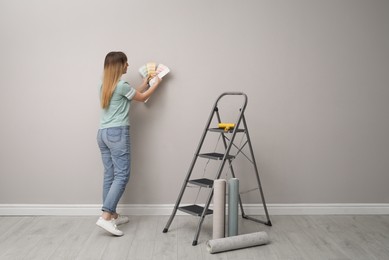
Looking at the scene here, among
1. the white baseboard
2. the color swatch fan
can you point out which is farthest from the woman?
the white baseboard

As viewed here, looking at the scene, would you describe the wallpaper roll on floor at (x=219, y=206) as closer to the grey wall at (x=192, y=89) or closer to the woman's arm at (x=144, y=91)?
the grey wall at (x=192, y=89)

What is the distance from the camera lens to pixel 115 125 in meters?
3.70

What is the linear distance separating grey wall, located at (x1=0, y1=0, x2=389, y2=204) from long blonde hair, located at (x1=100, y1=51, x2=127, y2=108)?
43 centimetres

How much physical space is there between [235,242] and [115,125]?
1.31 m

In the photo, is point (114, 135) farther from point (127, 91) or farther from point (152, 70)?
point (152, 70)

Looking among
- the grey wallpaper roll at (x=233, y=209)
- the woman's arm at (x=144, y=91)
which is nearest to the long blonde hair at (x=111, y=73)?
the woman's arm at (x=144, y=91)

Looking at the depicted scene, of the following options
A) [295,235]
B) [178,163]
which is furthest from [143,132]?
[295,235]

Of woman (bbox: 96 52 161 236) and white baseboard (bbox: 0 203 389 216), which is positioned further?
white baseboard (bbox: 0 203 389 216)

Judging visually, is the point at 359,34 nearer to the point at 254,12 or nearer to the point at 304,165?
the point at 254,12

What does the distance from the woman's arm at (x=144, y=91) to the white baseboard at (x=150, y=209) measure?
995 mm

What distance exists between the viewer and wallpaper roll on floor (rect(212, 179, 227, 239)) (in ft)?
11.1

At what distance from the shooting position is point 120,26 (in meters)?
4.05

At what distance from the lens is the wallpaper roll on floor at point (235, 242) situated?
3.21 metres

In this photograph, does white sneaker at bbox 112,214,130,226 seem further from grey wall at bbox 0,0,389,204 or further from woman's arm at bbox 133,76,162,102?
woman's arm at bbox 133,76,162,102
